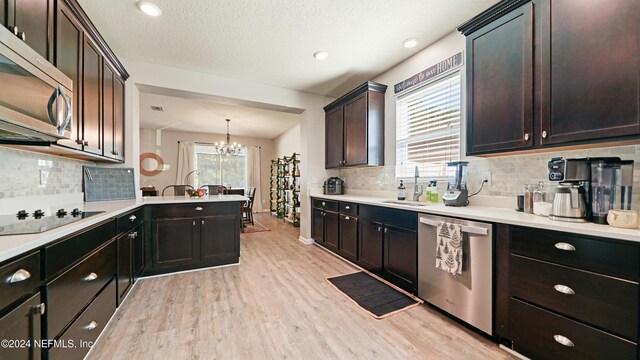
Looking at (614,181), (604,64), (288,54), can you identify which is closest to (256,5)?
(288,54)

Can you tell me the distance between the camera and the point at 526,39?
5.67 ft

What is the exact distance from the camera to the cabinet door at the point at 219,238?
9.98 ft

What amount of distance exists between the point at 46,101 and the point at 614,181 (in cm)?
328

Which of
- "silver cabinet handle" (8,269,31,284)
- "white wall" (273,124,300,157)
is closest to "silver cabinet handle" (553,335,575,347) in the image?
"silver cabinet handle" (8,269,31,284)

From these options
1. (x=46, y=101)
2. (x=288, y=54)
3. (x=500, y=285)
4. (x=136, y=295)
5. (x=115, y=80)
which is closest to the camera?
(x=46, y=101)

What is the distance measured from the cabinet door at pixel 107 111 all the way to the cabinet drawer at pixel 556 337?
146 inches

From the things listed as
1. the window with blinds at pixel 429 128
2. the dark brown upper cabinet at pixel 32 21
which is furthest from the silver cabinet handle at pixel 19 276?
the window with blinds at pixel 429 128

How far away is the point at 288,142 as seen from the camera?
7344 mm

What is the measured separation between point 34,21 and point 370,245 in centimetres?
322

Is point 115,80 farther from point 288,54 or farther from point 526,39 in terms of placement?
point 526,39

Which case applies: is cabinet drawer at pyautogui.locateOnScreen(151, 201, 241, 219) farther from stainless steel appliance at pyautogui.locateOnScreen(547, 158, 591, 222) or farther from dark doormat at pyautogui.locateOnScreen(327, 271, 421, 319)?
stainless steel appliance at pyautogui.locateOnScreen(547, 158, 591, 222)

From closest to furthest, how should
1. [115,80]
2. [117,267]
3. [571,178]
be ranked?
1. [571,178]
2. [117,267]
3. [115,80]

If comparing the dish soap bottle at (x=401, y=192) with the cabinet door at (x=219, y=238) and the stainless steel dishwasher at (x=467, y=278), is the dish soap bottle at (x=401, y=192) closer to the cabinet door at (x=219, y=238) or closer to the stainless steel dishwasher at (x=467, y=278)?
the stainless steel dishwasher at (x=467, y=278)

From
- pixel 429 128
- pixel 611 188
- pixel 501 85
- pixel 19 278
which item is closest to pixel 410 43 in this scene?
pixel 429 128
